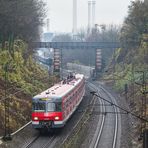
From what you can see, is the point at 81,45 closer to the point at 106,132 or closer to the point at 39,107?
the point at 106,132

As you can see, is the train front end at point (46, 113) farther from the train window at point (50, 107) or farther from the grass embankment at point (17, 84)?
the grass embankment at point (17, 84)

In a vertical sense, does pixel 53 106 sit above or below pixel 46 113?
above

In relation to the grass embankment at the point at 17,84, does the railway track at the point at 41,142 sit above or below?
below

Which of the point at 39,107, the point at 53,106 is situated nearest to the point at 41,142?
the point at 39,107

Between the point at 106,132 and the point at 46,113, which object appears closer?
the point at 46,113

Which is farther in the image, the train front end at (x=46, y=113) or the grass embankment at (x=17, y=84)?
the grass embankment at (x=17, y=84)

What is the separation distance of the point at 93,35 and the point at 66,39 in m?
24.6

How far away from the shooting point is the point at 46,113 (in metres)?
31.0

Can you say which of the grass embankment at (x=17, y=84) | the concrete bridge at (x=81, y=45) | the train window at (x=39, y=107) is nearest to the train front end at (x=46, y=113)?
the train window at (x=39, y=107)

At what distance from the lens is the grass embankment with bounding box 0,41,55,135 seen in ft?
113

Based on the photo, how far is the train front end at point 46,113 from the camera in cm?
3097

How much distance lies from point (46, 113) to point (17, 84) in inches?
442

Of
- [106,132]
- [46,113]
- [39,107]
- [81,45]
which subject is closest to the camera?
[46,113]

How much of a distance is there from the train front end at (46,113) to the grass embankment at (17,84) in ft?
7.07
